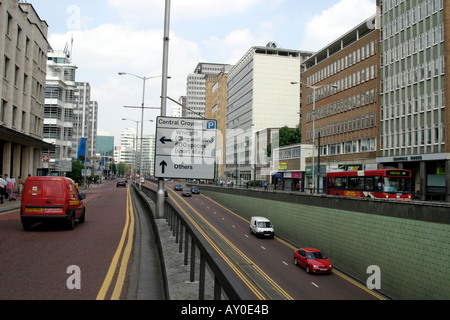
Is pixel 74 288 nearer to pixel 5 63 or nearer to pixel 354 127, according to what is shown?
pixel 5 63

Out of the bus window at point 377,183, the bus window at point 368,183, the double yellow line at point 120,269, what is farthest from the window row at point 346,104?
the double yellow line at point 120,269

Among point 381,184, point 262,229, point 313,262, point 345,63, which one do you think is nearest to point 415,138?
point 381,184

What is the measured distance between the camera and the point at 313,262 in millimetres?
23562

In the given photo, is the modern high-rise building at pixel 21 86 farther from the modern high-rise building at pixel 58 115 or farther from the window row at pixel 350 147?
the window row at pixel 350 147

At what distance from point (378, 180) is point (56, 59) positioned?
10712 centimetres

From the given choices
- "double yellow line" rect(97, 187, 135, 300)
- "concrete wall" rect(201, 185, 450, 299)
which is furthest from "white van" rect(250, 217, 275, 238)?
"double yellow line" rect(97, 187, 135, 300)

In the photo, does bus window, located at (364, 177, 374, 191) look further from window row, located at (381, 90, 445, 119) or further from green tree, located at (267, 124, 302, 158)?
green tree, located at (267, 124, 302, 158)

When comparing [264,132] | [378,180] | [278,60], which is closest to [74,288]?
[378,180]

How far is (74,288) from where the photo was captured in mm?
5922

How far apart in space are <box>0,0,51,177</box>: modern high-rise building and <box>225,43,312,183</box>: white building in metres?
62.0

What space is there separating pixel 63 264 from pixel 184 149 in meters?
4.87

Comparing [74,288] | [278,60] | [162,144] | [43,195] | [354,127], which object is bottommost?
[74,288]

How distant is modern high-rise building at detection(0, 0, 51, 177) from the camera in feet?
110
